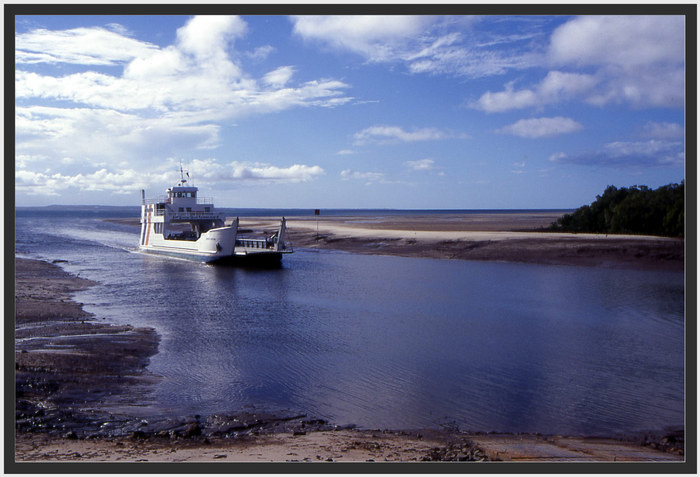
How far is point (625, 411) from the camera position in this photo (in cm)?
1023

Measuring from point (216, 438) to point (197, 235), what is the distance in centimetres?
3715

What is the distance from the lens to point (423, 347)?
14.8m

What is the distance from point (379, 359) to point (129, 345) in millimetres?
6430

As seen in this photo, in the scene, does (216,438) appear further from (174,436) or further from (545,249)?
(545,249)

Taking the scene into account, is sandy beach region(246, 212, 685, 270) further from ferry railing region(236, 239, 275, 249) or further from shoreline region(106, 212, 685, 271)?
ferry railing region(236, 239, 275, 249)

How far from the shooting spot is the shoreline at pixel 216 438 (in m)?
7.56

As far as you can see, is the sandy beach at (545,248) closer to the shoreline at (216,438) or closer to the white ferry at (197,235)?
the white ferry at (197,235)

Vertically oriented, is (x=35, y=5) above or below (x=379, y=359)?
above

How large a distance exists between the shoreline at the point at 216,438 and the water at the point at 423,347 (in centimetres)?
60

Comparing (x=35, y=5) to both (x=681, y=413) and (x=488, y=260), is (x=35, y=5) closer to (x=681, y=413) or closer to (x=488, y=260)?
(x=681, y=413)

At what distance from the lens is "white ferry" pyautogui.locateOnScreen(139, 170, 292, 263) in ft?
118

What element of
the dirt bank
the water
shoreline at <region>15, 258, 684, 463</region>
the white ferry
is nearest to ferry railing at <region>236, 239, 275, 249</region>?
the white ferry

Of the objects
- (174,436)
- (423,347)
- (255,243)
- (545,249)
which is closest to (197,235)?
(255,243)

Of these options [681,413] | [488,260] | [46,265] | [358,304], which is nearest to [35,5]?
[681,413]
